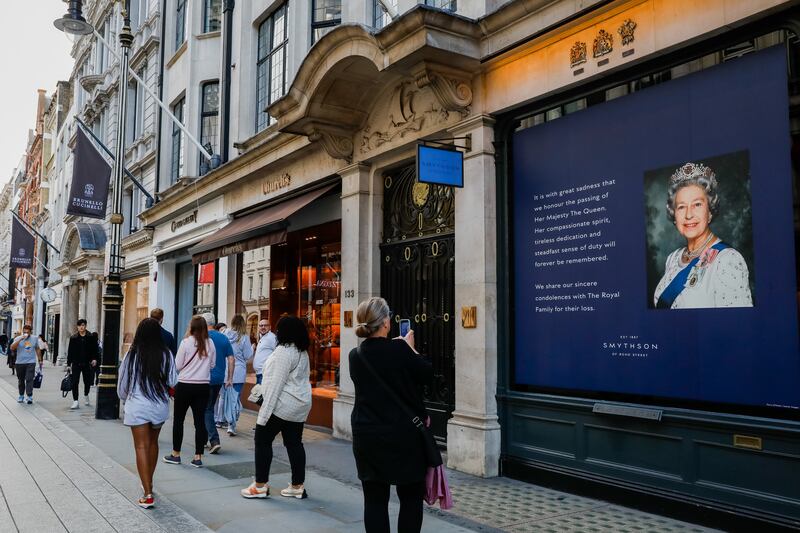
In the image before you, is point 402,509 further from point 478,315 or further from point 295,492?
point 478,315

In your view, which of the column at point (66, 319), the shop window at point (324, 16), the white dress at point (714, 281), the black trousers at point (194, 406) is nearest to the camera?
the white dress at point (714, 281)

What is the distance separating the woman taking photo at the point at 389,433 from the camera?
3990 millimetres

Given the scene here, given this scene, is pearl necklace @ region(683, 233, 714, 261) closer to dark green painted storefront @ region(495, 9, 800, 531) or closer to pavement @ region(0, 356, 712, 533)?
dark green painted storefront @ region(495, 9, 800, 531)

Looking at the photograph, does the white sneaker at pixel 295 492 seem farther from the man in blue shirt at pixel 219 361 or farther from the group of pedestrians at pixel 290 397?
the man in blue shirt at pixel 219 361

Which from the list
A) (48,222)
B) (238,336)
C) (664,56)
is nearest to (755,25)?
(664,56)

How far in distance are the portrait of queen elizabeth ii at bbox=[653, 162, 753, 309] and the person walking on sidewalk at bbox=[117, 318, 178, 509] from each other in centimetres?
482

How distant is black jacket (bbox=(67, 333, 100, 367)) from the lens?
15516 millimetres

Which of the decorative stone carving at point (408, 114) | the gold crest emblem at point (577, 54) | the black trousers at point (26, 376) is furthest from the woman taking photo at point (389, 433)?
the black trousers at point (26, 376)

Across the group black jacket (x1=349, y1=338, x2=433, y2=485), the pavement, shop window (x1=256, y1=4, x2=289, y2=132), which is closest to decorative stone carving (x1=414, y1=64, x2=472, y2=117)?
the pavement

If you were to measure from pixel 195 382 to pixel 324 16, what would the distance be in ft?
26.8

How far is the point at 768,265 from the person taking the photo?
215 inches

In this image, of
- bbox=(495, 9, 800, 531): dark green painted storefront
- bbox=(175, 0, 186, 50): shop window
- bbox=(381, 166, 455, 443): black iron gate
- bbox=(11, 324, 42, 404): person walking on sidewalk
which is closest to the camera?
bbox=(495, 9, 800, 531): dark green painted storefront

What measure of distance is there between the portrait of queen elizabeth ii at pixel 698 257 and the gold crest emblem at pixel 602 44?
1.49 metres

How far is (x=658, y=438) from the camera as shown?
6152 millimetres
